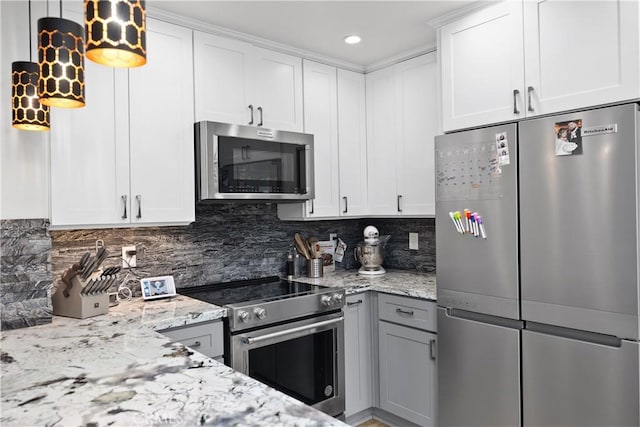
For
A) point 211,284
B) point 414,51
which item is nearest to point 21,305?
point 211,284

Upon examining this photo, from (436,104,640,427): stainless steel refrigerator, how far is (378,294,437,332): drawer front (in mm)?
105

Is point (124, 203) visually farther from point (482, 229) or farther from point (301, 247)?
point (482, 229)

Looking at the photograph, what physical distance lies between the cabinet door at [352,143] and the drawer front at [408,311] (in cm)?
76

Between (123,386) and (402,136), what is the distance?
8.02 ft

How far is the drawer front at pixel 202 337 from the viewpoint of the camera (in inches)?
81.8

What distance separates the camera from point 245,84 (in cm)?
275

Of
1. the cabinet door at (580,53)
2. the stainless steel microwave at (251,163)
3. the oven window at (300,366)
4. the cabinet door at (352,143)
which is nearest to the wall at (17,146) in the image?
the stainless steel microwave at (251,163)

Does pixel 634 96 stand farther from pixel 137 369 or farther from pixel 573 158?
pixel 137 369

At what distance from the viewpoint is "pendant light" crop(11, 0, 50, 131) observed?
168 cm

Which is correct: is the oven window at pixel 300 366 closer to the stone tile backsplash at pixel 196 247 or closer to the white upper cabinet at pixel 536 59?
the stone tile backsplash at pixel 196 247

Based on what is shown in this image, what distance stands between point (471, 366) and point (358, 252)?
50.3 inches

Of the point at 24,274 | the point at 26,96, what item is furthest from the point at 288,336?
the point at 26,96

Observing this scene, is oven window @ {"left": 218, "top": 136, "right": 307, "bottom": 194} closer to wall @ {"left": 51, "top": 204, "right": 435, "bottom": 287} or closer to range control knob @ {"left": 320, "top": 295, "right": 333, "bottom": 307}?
wall @ {"left": 51, "top": 204, "right": 435, "bottom": 287}

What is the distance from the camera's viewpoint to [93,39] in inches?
39.6
